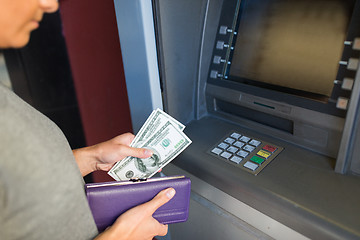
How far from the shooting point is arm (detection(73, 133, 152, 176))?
3.96 ft

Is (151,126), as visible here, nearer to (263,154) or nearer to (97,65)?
(263,154)

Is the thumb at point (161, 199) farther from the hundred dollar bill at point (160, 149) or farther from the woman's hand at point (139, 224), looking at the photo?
the hundred dollar bill at point (160, 149)

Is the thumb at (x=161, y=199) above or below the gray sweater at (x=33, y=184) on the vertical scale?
below

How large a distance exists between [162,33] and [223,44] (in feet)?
1.02

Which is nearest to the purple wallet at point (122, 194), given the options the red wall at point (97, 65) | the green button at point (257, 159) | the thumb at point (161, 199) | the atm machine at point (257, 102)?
the thumb at point (161, 199)

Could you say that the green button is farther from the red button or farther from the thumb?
the thumb

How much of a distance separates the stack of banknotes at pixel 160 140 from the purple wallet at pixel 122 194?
8.3 inches

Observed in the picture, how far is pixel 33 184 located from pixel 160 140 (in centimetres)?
65

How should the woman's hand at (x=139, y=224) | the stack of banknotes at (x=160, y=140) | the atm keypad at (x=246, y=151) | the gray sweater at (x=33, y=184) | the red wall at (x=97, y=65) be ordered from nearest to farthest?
the gray sweater at (x=33, y=184)
the woman's hand at (x=139, y=224)
the atm keypad at (x=246, y=151)
the stack of banknotes at (x=160, y=140)
the red wall at (x=97, y=65)

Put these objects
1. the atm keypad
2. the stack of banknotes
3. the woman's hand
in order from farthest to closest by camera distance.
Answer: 1. the stack of banknotes
2. the atm keypad
3. the woman's hand

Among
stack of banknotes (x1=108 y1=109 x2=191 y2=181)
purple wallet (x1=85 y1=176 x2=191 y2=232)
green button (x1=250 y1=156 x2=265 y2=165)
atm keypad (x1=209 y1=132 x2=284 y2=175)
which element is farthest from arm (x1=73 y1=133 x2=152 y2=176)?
green button (x1=250 y1=156 x2=265 y2=165)

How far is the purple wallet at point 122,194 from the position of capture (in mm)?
978

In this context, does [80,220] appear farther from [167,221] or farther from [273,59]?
[273,59]

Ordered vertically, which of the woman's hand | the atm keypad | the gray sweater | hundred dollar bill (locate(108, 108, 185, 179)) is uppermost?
the gray sweater
